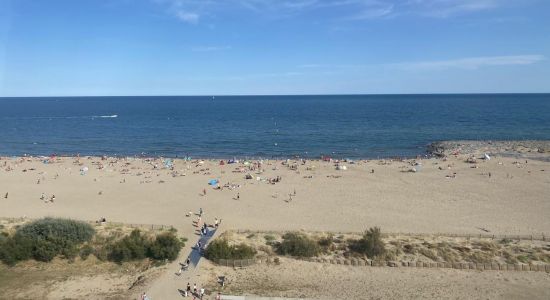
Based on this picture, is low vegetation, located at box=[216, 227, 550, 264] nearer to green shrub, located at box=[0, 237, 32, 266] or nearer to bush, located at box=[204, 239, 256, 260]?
bush, located at box=[204, 239, 256, 260]

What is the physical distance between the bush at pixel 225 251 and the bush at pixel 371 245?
232 inches

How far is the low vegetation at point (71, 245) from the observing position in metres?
25.2

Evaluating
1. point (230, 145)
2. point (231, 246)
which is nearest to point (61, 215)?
point (231, 246)

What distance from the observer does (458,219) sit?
→ 32.9m

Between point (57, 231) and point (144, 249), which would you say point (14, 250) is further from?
point (144, 249)

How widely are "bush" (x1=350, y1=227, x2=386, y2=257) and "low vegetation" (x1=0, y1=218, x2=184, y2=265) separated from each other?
1008cm

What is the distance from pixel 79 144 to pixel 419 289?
69.7 m

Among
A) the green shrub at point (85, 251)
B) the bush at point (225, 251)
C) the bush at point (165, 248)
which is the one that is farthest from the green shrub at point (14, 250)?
the bush at point (225, 251)

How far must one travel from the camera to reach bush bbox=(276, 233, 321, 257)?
25.8 meters

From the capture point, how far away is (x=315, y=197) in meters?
39.7

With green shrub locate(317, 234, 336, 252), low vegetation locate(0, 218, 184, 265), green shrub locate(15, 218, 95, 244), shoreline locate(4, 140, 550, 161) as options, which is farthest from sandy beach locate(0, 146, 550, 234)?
shoreline locate(4, 140, 550, 161)

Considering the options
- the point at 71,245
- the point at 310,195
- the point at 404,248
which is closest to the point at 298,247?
the point at 404,248

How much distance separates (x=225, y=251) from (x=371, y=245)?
7939 mm

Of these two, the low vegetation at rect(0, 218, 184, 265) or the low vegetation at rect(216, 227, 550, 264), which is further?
the low vegetation at rect(216, 227, 550, 264)
